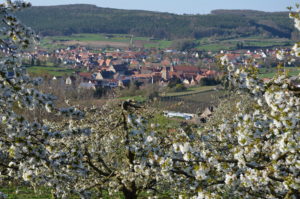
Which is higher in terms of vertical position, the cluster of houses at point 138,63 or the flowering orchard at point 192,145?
the flowering orchard at point 192,145

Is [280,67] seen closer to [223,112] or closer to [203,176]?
[203,176]

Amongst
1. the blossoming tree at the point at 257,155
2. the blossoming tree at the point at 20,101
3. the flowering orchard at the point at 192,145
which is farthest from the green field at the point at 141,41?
the blossoming tree at the point at 20,101

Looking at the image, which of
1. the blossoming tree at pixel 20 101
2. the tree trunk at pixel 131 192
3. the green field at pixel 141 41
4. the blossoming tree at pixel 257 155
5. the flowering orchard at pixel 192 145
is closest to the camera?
the blossoming tree at pixel 257 155

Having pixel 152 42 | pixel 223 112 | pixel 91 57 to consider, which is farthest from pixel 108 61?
pixel 223 112

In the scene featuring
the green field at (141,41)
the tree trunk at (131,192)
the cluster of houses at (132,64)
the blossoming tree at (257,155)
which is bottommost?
the cluster of houses at (132,64)

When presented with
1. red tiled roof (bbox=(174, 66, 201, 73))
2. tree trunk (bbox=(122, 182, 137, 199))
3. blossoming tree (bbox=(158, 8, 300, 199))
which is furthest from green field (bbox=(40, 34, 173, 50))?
blossoming tree (bbox=(158, 8, 300, 199))

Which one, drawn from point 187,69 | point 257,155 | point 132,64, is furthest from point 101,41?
point 257,155

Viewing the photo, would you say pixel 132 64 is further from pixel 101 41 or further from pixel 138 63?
pixel 101 41

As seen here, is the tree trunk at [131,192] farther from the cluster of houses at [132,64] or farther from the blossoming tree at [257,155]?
the cluster of houses at [132,64]

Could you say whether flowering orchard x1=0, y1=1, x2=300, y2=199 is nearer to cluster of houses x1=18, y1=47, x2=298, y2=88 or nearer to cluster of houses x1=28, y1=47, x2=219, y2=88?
cluster of houses x1=18, y1=47, x2=298, y2=88

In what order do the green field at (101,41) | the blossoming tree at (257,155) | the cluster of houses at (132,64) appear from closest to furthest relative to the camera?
the blossoming tree at (257,155), the cluster of houses at (132,64), the green field at (101,41)

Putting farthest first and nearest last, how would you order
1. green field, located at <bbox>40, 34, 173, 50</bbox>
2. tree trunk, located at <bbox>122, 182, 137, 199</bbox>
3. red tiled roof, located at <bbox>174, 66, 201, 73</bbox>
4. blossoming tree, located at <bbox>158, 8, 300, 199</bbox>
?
green field, located at <bbox>40, 34, 173, 50</bbox>, red tiled roof, located at <bbox>174, 66, 201, 73</bbox>, tree trunk, located at <bbox>122, 182, 137, 199</bbox>, blossoming tree, located at <bbox>158, 8, 300, 199</bbox>

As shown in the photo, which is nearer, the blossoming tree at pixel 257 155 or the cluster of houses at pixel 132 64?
the blossoming tree at pixel 257 155
